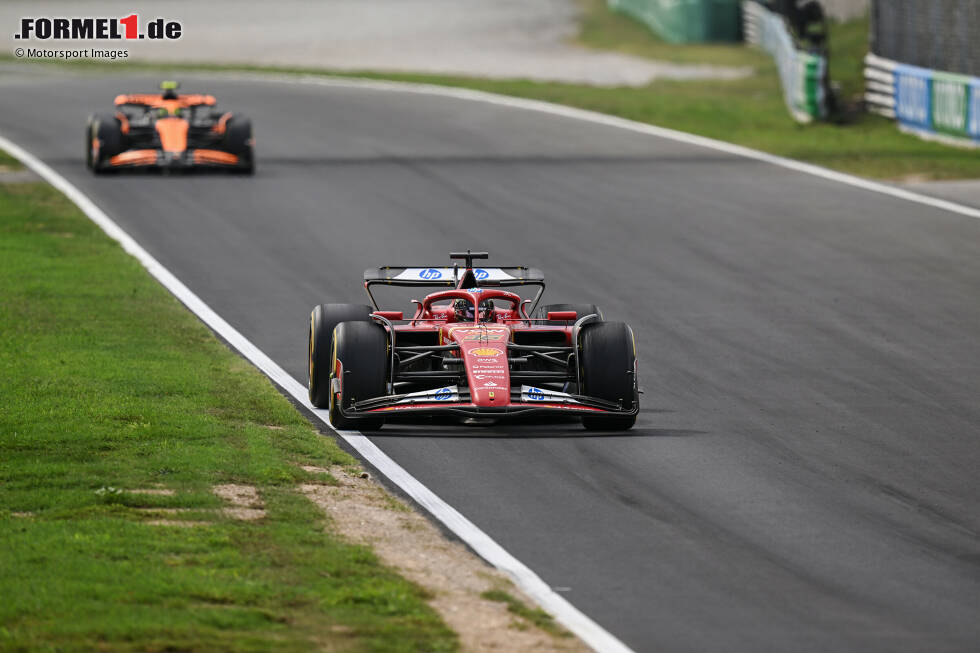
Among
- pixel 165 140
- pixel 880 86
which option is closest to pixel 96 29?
pixel 880 86

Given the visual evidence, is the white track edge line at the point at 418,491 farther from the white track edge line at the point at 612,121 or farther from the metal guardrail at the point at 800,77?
the metal guardrail at the point at 800,77

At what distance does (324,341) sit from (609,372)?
8.23ft

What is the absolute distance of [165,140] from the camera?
31.5 metres

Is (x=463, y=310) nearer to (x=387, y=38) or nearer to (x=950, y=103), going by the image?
(x=950, y=103)

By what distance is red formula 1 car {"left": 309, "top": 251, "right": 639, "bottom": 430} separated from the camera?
14289 mm

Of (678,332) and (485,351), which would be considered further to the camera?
(678,332)

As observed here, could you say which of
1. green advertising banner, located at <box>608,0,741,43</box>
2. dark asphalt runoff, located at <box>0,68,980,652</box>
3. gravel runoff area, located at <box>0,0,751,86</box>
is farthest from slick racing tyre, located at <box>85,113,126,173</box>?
green advertising banner, located at <box>608,0,741,43</box>

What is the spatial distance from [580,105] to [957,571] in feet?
105

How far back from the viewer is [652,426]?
15.1 meters

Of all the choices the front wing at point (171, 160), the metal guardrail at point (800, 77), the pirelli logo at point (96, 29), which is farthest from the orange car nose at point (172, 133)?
the pirelli logo at point (96, 29)

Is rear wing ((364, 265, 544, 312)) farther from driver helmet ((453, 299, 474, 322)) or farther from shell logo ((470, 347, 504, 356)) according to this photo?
shell logo ((470, 347, 504, 356))

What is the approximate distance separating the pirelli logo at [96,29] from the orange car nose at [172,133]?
3859cm

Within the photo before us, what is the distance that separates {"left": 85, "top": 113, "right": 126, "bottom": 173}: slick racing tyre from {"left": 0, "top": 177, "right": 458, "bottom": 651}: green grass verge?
11562 millimetres

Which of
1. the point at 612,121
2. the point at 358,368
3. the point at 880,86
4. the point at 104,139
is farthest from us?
the point at 612,121
